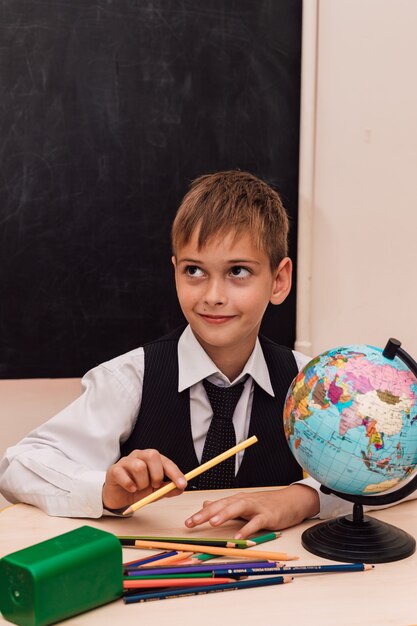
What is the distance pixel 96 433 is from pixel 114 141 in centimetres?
135

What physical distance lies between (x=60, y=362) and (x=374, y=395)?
5.54 ft

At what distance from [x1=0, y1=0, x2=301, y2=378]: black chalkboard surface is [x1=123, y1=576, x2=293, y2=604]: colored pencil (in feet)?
Result: 5.57

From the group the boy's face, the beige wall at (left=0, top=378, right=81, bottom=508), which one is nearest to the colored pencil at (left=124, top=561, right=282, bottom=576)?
the boy's face

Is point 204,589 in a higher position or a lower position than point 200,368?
lower

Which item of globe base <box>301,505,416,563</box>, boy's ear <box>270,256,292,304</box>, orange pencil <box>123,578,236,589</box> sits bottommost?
globe base <box>301,505,416,563</box>

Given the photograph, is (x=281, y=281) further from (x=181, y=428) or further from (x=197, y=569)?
(x=197, y=569)

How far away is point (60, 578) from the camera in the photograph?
94cm

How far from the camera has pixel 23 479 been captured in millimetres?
1446

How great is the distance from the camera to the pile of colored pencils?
1032mm

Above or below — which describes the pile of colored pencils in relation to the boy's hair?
below

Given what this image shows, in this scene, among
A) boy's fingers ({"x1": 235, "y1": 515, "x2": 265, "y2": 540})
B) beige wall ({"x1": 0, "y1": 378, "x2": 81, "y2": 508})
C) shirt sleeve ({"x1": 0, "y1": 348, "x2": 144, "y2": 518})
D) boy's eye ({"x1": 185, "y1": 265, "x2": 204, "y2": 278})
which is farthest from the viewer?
beige wall ({"x1": 0, "y1": 378, "x2": 81, "y2": 508})

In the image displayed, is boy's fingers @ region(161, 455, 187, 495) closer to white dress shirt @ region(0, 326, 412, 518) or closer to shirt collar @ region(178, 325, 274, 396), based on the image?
white dress shirt @ region(0, 326, 412, 518)

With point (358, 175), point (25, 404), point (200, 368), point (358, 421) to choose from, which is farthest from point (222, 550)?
point (358, 175)

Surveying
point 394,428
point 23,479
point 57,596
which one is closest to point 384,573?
point 394,428
